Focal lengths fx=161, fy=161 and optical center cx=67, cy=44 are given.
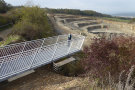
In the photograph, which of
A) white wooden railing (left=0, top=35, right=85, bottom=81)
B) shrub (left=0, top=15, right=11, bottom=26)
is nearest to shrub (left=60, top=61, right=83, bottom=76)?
white wooden railing (left=0, top=35, right=85, bottom=81)

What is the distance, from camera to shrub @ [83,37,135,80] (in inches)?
251

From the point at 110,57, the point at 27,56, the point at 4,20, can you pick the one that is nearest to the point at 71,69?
the point at 27,56

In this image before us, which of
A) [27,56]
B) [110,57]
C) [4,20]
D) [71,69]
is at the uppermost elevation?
[4,20]

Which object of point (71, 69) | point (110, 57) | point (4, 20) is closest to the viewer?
point (110, 57)

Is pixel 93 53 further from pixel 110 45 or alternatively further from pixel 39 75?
pixel 39 75

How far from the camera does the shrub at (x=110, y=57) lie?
6.38 m

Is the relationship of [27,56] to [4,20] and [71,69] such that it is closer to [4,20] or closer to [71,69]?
[71,69]

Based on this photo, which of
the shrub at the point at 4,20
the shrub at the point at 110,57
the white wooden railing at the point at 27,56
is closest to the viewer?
the shrub at the point at 110,57

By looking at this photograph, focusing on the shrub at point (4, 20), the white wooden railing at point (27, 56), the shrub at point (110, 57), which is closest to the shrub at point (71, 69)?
the white wooden railing at point (27, 56)

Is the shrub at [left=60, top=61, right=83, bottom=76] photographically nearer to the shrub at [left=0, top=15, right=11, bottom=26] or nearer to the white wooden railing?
the white wooden railing

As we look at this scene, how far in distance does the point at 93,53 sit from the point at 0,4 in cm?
2241

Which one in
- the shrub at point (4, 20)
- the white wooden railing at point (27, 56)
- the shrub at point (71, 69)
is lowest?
the shrub at point (71, 69)

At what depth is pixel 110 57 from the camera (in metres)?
6.42

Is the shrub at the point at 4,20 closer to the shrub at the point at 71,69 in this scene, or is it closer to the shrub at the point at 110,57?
the shrub at the point at 71,69
